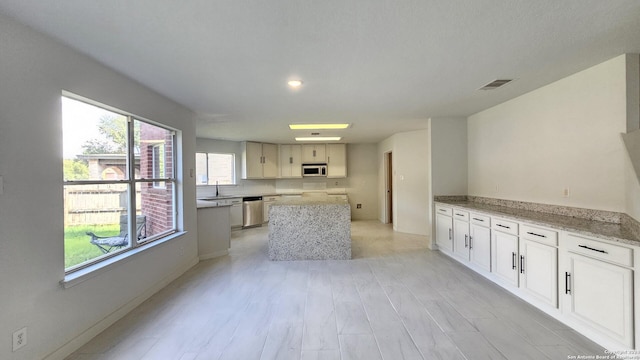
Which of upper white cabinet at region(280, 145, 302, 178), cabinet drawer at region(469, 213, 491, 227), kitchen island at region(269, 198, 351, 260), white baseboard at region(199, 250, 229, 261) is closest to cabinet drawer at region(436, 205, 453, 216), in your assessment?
cabinet drawer at region(469, 213, 491, 227)

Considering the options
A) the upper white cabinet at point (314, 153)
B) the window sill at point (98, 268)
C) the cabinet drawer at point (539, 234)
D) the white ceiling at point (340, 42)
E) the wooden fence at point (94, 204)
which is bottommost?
the window sill at point (98, 268)

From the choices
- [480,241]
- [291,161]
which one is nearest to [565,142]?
[480,241]

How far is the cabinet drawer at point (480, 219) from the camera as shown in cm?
332

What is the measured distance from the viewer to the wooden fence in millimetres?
2152

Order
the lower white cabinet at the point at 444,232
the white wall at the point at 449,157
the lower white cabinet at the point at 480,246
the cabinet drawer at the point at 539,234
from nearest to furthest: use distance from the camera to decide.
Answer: the cabinet drawer at the point at 539,234, the lower white cabinet at the point at 480,246, the lower white cabinet at the point at 444,232, the white wall at the point at 449,157

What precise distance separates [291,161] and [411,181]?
354 cm

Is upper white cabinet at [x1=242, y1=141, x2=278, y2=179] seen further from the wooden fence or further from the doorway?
the wooden fence

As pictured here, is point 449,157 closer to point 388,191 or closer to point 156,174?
point 388,191

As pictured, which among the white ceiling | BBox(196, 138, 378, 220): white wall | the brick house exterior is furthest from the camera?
BBox(196, 138, 378, 220): white wall

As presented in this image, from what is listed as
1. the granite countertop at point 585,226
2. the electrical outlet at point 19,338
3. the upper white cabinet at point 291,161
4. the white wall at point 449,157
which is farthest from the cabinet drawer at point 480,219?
the upper white cabinet at point 291,161

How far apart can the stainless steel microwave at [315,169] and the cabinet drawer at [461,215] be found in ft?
14.3

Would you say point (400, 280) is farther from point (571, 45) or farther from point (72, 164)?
point (72, 164)

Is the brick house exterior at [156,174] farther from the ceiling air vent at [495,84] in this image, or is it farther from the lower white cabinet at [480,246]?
the lower white cabinet at [480,246]

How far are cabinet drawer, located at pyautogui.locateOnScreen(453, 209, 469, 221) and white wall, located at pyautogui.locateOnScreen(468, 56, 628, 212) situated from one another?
0.63 metres
